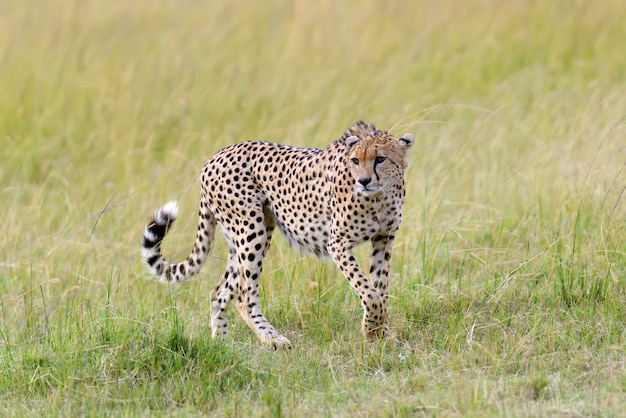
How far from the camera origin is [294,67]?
28.4 ft

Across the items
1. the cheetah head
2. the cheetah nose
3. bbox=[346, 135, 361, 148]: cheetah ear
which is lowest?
the cheetah nose

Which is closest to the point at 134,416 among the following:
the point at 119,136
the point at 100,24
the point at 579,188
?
the point at 579,188

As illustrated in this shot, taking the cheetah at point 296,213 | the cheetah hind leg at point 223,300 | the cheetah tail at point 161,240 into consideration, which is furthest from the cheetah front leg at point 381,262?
the cheetah tail at point 161,240

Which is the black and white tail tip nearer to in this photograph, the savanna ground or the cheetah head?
the savanna ground

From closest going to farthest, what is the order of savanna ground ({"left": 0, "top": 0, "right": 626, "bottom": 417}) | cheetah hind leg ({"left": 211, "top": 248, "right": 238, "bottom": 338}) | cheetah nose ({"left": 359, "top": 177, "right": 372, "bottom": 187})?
1. savanna ground ({"left": 0, "top": 0, "right": 626, "bottom": 417})
2. cheetah nose ({"left": 359, "top": 177, "right": 372, "bottom": 187})
3. cheetah hind leg ({"left": 211, "top": 248, "right": 238, "bottom": 338})

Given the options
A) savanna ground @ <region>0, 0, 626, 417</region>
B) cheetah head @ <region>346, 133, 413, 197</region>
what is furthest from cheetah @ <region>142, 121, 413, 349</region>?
savanna ground @ <region>0, 0, 626, 417</region>

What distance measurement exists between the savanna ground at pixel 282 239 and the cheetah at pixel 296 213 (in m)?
0.16

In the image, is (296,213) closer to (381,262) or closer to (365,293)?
(381,262)

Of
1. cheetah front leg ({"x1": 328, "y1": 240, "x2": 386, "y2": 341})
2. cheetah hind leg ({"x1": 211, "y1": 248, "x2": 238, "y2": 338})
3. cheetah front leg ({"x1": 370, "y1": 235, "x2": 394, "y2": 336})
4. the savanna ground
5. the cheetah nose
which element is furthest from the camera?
cheetah hind leg ({"x1": 211, "y1": 248, "x2": 238, "y2": 338})

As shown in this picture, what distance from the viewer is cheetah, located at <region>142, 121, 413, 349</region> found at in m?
4.79

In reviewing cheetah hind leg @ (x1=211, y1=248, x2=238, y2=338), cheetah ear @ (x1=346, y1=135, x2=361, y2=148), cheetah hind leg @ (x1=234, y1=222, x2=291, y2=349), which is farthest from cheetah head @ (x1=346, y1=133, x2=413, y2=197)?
cheetah hind leg @ (x1=211, y1=248, x2=238, y2=338)

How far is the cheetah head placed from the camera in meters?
4.61

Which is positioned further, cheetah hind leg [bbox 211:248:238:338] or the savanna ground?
cheetah hind leg [bbox 211:248:238:338]

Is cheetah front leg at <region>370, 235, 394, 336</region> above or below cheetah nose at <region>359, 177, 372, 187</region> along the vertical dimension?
below
